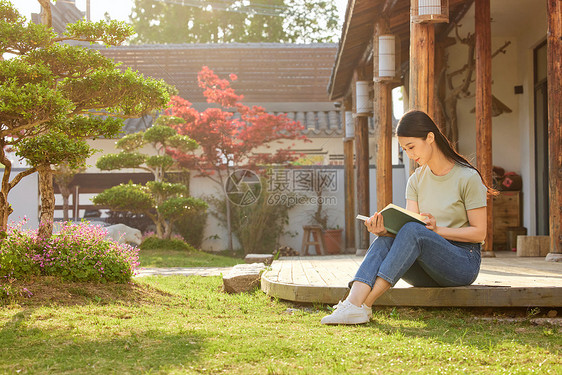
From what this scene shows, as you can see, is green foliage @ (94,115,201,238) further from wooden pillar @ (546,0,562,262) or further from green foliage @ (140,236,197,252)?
wooden pillar @ (546,0,562,262)

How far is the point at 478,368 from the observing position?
2.42 m

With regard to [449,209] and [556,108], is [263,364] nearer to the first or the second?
[449,209]

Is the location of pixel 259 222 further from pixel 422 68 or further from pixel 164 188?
pixel 422 68

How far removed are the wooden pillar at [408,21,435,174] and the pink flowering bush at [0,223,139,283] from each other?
2581 mm

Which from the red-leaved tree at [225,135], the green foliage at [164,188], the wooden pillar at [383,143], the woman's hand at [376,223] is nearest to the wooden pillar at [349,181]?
the red-leaved tree at [225,135]

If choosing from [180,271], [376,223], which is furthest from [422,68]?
[180,271]

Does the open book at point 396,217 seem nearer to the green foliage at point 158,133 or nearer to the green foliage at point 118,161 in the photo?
the green foliage at point 118,161

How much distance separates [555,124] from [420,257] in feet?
9.05

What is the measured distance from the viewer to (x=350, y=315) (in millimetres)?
3229

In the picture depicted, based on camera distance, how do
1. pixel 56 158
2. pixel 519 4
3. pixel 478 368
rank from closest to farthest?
pixel 478 368 < pixel 56 158 < pixel 519 4

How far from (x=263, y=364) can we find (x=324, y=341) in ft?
1.45

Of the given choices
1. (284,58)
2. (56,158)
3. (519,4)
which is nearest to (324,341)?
(56,158)

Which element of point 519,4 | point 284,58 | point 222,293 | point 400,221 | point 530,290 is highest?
point 284,58

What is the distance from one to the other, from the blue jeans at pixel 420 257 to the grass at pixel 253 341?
258mm
